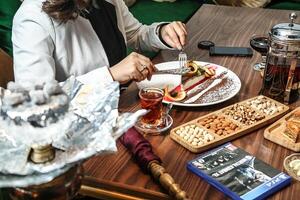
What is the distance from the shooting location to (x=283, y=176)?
87 centimetres

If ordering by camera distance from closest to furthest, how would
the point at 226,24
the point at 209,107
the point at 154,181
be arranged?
1. the point at 154,181
2. the point at 209,107
3. the point at 226,24

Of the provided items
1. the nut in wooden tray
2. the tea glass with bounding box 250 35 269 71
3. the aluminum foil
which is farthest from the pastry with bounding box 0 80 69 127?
the tea glass with bounding box 250 35 269 71

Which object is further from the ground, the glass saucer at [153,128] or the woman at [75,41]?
the woman at [75,41]

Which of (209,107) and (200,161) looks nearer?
(200,161)

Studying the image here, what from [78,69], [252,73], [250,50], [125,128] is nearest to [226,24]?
[250,50]

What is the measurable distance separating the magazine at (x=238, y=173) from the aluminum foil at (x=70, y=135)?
0.26 metres

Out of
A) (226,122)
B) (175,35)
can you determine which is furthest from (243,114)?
(175,35)

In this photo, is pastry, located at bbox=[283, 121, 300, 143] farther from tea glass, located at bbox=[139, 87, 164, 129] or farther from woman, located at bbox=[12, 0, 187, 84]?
woman, located at bbox=[12, 0, 187, 84]

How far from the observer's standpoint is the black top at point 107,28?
4.50 feet

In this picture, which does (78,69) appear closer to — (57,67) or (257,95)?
(57,67)

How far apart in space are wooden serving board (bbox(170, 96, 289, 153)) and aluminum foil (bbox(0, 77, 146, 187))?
287mm

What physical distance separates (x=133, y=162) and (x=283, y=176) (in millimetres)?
321

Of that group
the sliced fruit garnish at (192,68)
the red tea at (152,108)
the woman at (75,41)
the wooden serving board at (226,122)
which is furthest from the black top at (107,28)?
→ the wooden serving board at (226,122)

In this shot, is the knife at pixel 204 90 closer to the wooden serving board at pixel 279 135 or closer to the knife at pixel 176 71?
the knife at pixel 176 71
